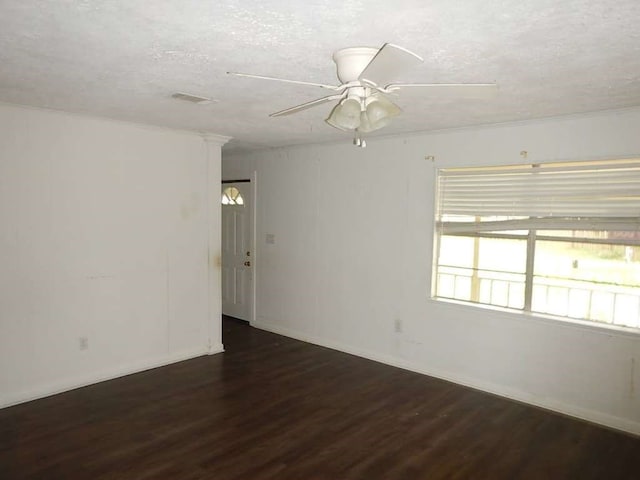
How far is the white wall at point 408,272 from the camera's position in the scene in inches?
136

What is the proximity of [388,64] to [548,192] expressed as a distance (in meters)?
2.59

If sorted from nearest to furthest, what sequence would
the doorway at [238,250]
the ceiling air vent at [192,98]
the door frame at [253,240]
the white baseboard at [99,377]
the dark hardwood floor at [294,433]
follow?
the dark hardwood floor at [294,433], the ceiling air vent at [192,98], the white baseboard at [99,377], the door frame at [253,240], the doorway at [238,250]

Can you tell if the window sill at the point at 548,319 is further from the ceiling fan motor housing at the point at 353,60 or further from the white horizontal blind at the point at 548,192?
the ceiling fan motor housing at the point at 353,60

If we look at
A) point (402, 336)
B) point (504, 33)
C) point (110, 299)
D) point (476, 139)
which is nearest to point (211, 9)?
point (504, 33)

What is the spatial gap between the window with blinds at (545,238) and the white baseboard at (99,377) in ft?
9.03

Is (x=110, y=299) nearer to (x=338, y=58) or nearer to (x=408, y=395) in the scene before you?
(x=408, y=395)

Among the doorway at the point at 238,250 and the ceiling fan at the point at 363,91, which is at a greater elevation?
the ceiling fan at the point at 363,91

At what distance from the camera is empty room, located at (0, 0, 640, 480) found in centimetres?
205

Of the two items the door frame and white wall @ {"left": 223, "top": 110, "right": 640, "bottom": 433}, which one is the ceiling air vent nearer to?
white wall @ {"left": 223, "top": 110, "right": 640, "bottom": 433}

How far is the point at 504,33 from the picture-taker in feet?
6.34

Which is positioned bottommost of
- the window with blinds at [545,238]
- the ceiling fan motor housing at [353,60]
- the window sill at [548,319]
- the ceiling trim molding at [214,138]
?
the window sill at [548,319]

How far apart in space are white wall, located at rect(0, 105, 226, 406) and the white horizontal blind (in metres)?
2.60

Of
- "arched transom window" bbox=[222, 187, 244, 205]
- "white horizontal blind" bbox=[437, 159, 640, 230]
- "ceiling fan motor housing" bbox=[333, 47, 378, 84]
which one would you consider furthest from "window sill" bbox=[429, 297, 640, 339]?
"arched transom window" bbox=[222, 187, 244, 205]

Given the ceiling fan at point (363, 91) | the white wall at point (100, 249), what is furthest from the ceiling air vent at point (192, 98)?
the white wall at point (100, 249)
